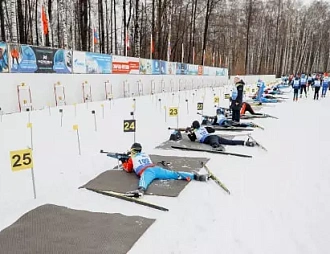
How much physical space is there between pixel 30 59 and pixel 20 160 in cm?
902

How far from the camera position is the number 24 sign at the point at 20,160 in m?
4.34

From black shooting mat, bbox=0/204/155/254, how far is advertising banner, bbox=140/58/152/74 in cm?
1696

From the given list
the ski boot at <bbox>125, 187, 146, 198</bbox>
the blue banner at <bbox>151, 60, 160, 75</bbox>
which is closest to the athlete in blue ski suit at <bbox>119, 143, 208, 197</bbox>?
the ski boot at <bbox>125, 187, 146, 198</bbox>

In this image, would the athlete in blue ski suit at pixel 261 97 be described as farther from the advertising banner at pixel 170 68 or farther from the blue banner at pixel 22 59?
the blue banner at pixel 22 59

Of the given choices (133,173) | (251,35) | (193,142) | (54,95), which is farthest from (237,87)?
(251,35)

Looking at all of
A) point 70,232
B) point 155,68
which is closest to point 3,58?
point 70,232

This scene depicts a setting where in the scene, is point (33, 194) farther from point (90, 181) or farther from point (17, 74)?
point (17, 74)

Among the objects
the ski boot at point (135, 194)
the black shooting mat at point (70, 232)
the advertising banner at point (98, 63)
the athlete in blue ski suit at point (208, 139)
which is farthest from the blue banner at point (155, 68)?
the black shooting mat at point (70, 232)

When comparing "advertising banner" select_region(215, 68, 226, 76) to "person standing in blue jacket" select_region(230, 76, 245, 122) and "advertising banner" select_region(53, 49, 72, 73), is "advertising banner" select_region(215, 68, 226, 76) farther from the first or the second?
"person standing in blue jacket" select_region(230, 76, 245, 122)

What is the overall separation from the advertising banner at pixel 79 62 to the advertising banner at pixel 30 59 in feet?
4.49

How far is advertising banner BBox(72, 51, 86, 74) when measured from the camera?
14.7 meters

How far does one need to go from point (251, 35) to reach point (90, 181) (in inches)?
2002

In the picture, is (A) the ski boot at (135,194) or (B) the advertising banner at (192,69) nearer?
(A) the ski boot at (135,194)

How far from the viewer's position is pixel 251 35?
51219 mm
